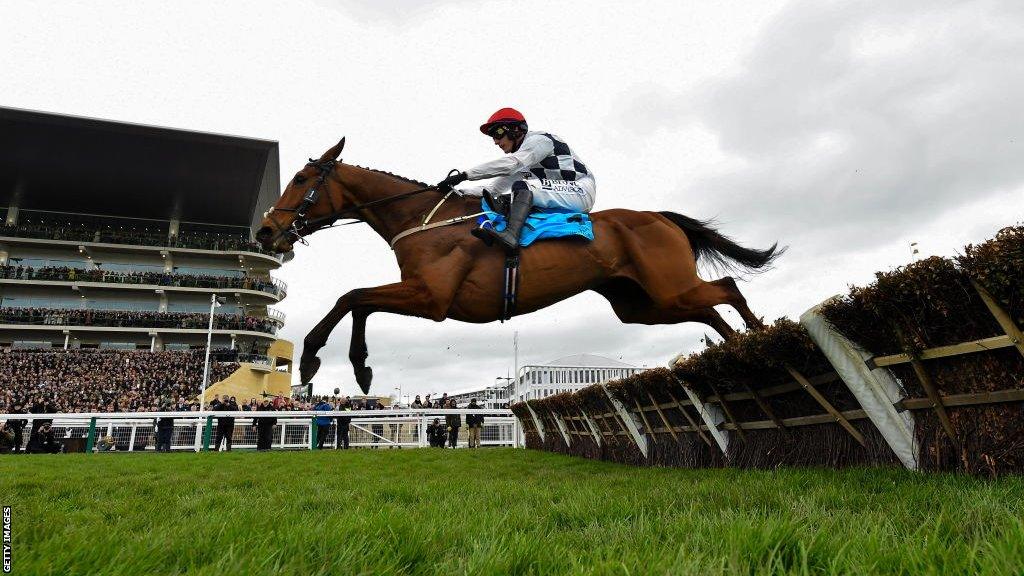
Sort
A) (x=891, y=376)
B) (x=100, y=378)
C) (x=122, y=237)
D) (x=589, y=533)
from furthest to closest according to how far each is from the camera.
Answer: (x=122, y=237) < (x=100, y=378) < (x=891, y=376) < (x=589, y=533)

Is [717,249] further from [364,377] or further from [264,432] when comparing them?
[264,432]

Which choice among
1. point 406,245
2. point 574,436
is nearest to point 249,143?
point 574,436

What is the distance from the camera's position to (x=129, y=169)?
39.9m

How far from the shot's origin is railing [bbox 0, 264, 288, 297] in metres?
40.8

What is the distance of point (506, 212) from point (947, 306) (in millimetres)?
3015

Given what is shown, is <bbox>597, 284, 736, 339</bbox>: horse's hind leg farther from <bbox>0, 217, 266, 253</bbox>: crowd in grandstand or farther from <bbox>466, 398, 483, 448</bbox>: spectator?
<bbox>0, 217, 266, 253</bbox>: crowd in grandstand

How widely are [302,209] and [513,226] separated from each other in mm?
1826

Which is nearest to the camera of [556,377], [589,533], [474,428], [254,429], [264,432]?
[589,533]

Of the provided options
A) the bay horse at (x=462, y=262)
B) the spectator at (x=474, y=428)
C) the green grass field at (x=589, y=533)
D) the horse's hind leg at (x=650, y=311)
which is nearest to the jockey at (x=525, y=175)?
the bay horse at (x=462, y=262)

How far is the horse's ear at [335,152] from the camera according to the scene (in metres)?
5.50

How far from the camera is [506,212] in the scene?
16.2 ft

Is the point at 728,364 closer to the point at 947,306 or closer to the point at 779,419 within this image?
the point at 779,419

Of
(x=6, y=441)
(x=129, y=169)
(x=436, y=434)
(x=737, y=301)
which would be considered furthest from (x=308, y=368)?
(x=129, y=169)

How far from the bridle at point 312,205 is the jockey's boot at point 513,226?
84cm
